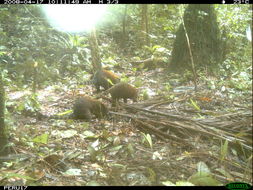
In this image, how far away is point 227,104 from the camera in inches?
189

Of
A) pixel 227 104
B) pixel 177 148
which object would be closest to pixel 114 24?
pixel 227 104

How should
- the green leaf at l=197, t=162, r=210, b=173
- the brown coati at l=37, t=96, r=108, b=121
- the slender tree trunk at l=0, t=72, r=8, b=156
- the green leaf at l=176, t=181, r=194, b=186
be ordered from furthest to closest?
1. the brown coati at l=37, t=96, r=108, b=121
2. the slender tree trunk at l=0, t=72, r=8, b=156
3. the green leaf at l=197, t=162, r=210, b=173
4. the green leaf at l=176, t=181, r=194, b=186

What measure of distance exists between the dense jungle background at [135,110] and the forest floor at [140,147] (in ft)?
0.04

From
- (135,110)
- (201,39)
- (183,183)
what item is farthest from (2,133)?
(201,39)

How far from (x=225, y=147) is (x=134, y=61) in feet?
21.1

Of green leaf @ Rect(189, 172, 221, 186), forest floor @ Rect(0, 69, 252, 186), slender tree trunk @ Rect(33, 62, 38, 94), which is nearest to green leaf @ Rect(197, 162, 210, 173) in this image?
forest floor @ Rect(0, 69, 252, 186)

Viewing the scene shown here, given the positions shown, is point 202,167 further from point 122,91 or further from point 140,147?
point 122,91

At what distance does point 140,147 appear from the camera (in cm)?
349

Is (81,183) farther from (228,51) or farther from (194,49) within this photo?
(228,51)

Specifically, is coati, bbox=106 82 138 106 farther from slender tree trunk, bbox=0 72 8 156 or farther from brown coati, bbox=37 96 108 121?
slender tree trunk, bbox=0 72 8 156

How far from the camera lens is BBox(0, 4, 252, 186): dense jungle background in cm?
283

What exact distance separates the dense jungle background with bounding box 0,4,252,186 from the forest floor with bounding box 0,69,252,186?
1 cm

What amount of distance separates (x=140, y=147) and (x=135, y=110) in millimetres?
1113

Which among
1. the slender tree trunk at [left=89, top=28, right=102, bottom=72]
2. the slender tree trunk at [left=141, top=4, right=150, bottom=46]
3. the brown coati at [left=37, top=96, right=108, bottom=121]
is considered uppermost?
the slender tree trunk at [left=141, top=4, right=150, bottom=46]
